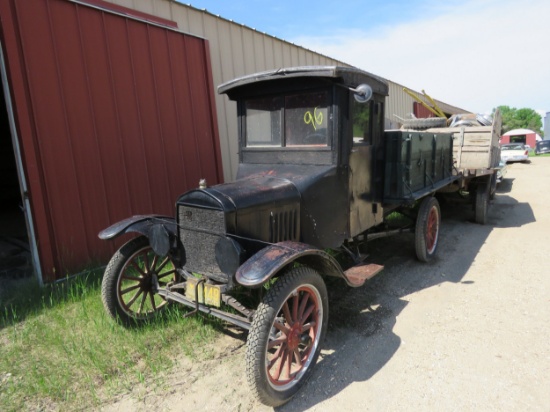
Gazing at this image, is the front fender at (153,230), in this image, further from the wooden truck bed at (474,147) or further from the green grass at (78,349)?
the wooden truck bed at (474,147)

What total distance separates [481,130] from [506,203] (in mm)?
2817

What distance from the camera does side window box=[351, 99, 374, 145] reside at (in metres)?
3.39

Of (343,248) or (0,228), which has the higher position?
(343,248)

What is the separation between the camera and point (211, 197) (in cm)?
264

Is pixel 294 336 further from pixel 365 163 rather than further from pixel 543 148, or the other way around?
pixel 543 148

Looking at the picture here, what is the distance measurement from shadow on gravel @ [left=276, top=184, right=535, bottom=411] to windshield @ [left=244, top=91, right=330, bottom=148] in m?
1.65

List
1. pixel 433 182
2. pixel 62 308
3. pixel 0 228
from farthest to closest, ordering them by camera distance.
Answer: pixel 0 228 → pixel 433 182 → pixel 62 308

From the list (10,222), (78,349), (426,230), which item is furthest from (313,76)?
(10,222)

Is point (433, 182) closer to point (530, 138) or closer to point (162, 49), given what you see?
point (162, 49)

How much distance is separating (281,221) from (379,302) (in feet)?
5.13

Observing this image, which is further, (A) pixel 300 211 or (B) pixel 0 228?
(B) pixel 0 228

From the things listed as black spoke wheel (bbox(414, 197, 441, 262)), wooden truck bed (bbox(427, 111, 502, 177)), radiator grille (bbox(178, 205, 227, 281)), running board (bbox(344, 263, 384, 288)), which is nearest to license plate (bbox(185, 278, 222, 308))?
radiator grille (bbox(178, 205, 227, 281))

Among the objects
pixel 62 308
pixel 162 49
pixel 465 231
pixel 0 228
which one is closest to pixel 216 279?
pixel 62 308

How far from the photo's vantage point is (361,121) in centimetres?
354
